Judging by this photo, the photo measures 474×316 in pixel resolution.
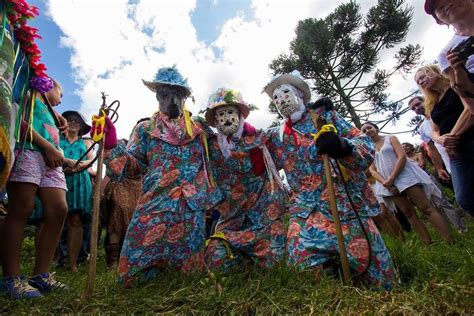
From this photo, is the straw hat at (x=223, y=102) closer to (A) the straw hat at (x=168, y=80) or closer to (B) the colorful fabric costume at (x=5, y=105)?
(A) the straw hat at (x=168, y=80)

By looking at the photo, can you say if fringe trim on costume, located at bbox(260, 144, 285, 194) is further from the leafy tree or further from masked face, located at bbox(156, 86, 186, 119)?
the leafy tree

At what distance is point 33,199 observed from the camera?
7.38ft

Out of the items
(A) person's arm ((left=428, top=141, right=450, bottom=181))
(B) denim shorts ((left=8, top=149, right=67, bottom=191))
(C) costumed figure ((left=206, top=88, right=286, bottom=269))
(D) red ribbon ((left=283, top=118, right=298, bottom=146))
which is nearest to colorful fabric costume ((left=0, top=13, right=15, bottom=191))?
(B) denim shorts ((left=8, top=149, right=67, bottom=191))

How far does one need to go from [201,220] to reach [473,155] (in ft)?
6.18

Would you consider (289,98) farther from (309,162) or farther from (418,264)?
(418,264)

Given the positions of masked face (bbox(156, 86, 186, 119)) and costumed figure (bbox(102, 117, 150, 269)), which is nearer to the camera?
masked face (bbox(156, 86, 186, 119))

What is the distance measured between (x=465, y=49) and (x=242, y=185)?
6.14 feet

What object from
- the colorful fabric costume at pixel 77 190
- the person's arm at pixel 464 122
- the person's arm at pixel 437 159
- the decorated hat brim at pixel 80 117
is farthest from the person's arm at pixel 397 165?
the decorated hat brim at pixel 80 117

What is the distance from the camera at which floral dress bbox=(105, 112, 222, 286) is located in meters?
2.57

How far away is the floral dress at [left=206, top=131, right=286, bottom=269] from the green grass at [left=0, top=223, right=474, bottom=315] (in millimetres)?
317

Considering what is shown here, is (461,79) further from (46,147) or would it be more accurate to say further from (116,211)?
(116,211)

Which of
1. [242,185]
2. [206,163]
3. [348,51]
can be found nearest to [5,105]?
[206,163]

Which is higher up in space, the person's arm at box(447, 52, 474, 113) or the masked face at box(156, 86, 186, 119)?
the masked face at box(156, 86, 186, 119)

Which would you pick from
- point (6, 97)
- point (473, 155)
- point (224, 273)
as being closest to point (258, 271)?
point (224, 273)
